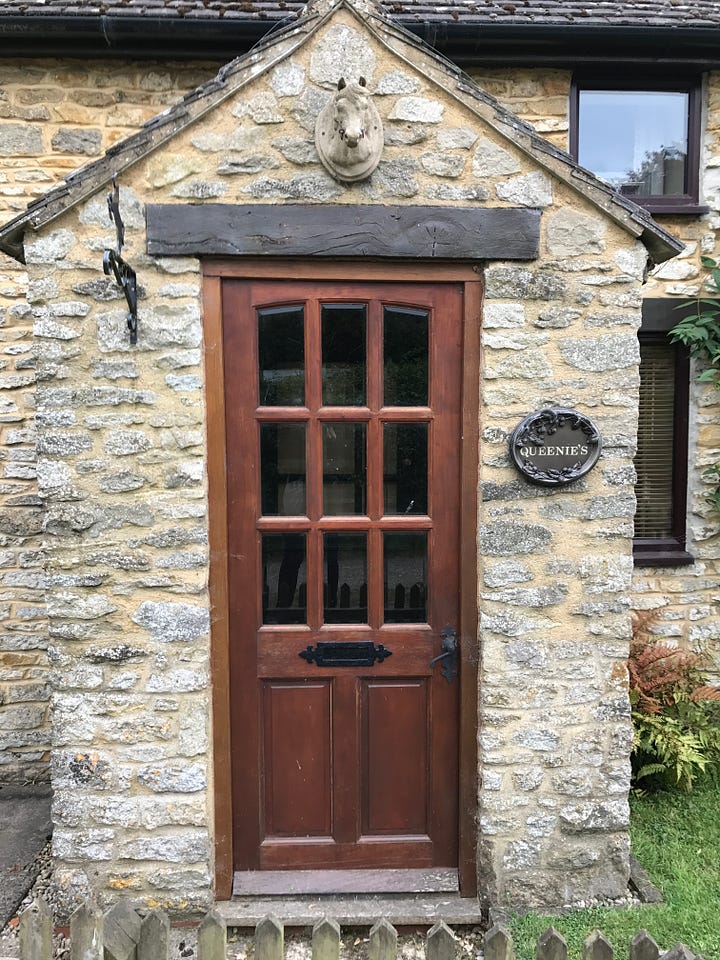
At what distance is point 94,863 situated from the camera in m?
3.31

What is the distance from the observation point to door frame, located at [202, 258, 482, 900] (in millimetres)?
3246

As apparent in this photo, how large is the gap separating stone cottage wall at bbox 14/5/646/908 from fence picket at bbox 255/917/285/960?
46.6 inches

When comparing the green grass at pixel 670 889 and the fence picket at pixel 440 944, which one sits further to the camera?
the green grass at pixel 670 889

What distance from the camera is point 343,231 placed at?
318 centimetres

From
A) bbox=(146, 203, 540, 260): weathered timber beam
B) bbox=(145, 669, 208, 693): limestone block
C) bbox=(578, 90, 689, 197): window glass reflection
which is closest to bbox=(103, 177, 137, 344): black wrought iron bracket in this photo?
bbox=(146, 203, 540, 260): weathered timber beam

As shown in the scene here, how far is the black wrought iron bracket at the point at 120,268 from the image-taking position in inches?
113

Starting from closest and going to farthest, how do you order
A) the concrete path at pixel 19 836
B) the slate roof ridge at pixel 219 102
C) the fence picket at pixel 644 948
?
the fence picket at pixel 644 948
the slate roof ridge at pixel 219 102
the concrete path at pixel 19 836

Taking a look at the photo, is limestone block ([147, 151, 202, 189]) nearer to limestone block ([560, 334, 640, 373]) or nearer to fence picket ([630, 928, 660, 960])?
limestone block ([560, 334, 640, 373])

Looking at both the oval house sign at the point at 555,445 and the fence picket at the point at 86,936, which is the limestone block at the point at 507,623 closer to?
the oval house sign at the point at 555,445

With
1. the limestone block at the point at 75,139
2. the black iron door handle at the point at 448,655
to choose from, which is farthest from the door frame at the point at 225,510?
the limestone block at the point at 75,139

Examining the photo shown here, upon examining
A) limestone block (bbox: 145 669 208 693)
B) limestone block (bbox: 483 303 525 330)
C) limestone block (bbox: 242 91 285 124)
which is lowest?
limestone block (bbox: 145 669 208 693)

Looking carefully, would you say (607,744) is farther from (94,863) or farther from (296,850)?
(94,863)

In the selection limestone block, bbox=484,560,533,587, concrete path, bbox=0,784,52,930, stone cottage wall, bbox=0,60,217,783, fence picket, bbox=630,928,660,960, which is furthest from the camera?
stone cottage wall, bbox=0,60,217,783

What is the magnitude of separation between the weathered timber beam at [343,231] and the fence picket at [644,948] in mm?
2720
